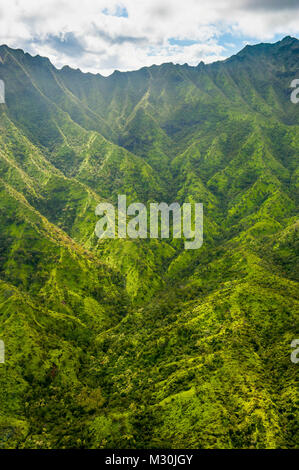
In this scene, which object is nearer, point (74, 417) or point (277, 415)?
point (277, 415)

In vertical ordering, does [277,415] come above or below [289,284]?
below

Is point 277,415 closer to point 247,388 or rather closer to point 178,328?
point 247,388

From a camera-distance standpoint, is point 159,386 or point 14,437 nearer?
point 14,437

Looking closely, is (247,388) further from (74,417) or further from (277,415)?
(74,417)
